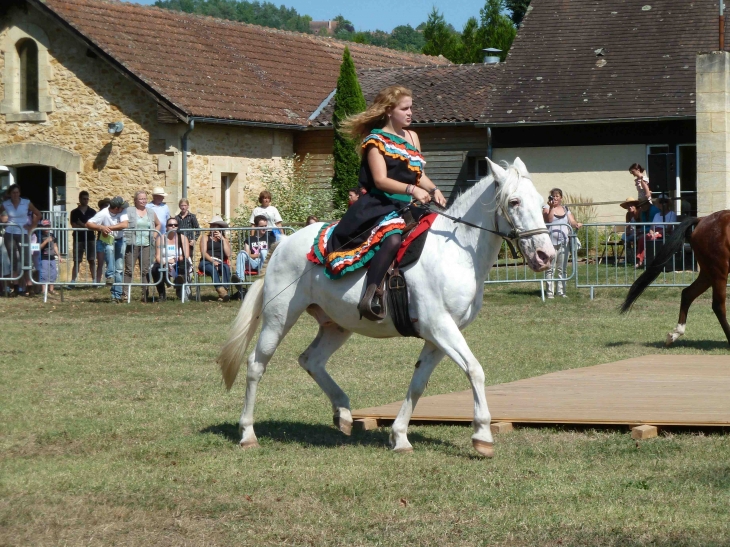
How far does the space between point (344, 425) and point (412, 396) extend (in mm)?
738

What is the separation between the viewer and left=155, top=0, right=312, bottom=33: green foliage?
158 meters

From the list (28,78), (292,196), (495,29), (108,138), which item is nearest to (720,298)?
(292,196)

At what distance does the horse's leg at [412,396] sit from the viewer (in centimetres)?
791

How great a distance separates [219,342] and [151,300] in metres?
6.22

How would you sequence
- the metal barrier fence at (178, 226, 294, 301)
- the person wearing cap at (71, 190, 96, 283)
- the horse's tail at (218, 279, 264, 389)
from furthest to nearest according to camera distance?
the person wearing cap at (71, 190, 96, 283), the metal barrier fence at (178, 226, 294, 301), the horse's tail at (218, 279, 264, 389)

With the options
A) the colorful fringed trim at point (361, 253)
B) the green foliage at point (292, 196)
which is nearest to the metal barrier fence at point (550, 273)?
the green foliage at point (292, 196)

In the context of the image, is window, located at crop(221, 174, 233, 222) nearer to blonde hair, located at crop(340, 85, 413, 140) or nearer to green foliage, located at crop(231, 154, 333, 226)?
green foliage, located at crop(231, 154, 333, 226)

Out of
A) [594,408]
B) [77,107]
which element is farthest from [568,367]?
A: [77,107]

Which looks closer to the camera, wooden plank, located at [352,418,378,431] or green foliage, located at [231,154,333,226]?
wooden plank, located at [352,418,378,431]

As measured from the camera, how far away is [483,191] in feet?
25.9

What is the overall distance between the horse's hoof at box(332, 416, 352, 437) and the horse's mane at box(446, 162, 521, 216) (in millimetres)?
1743

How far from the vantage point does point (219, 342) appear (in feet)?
47.6

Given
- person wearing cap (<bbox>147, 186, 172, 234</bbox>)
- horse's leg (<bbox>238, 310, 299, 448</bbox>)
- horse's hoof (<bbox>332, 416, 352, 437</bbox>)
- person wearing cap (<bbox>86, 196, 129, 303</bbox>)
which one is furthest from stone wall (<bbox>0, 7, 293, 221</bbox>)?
horse's hoof (<bbox>332, 416, 352, 437</bbox>)

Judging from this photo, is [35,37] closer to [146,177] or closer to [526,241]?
[146,177]
